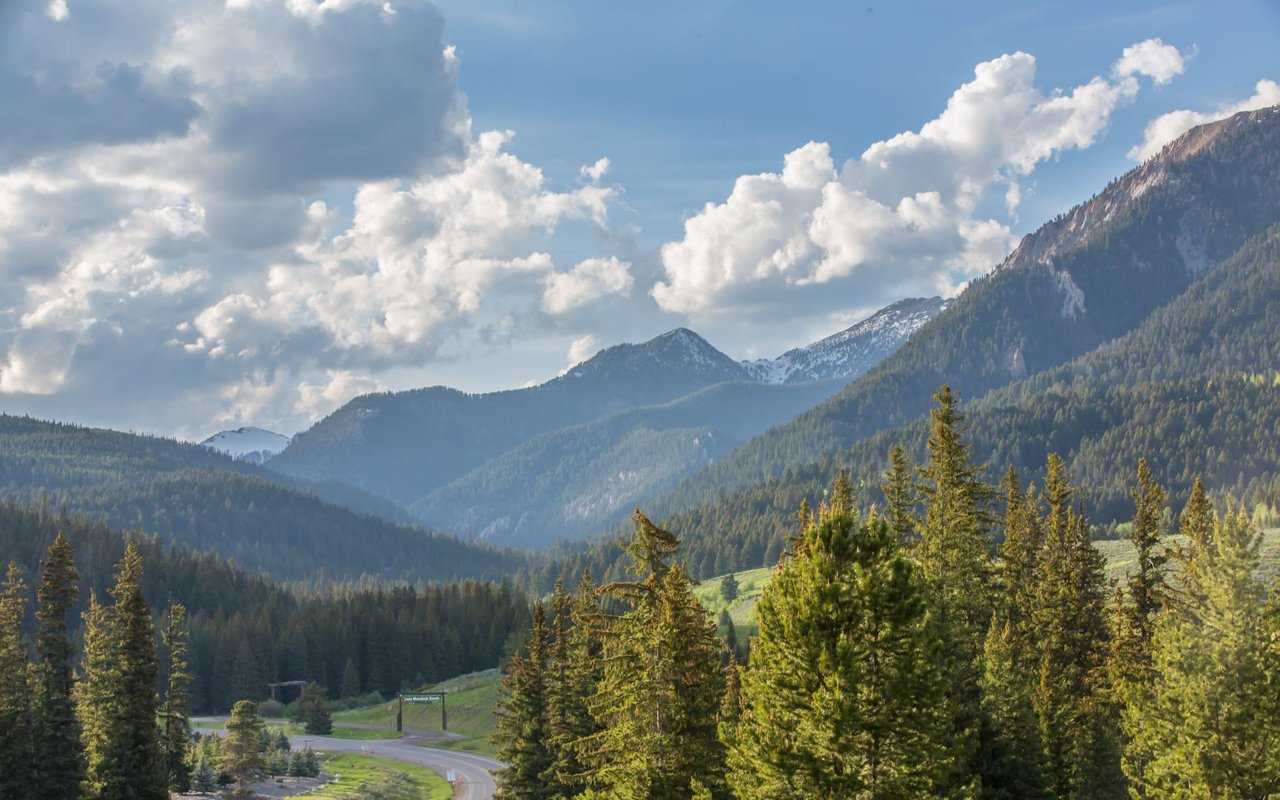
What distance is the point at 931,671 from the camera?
2642 centimetres

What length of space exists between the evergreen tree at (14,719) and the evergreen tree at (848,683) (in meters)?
46.2

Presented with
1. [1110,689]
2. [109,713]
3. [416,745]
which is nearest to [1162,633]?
[1110,689]

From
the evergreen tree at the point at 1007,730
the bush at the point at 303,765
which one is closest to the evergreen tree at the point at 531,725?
the evergreen tree at the point at 1007,730

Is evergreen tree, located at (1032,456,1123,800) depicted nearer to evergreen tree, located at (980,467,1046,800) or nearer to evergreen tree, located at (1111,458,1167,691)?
evergreen tree, located at (1111,458,1167,691)

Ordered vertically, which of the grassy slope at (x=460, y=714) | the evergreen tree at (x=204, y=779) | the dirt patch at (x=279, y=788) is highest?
the evergreen tree at (x=204, y=779)

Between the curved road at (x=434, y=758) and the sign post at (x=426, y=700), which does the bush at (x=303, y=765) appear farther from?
the sign post at (x=426, y=700)

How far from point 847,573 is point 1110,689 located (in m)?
29.0

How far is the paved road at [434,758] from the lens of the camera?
88.9m

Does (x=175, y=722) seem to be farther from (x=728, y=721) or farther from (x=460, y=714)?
(x=460, y=714)

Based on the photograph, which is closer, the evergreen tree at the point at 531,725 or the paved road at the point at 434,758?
the evergreen tree at the point at 531,725

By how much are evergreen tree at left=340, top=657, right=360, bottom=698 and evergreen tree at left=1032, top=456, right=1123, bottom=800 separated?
130690 millimetres

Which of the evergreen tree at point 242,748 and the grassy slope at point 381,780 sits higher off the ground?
the evergreen tree at point 242,748

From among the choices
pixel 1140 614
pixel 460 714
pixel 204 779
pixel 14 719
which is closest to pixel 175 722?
pixel 204 779

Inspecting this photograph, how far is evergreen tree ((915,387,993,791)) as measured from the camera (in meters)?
41.1
